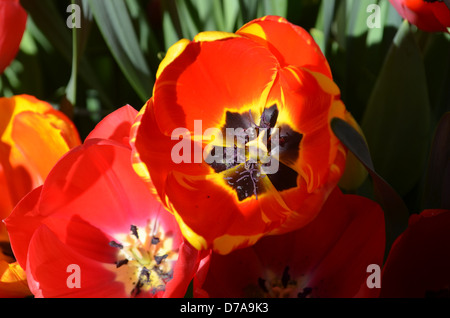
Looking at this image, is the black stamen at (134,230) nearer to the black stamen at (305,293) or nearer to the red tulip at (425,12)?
the black stamen at (305,293)

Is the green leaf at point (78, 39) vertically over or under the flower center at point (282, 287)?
over

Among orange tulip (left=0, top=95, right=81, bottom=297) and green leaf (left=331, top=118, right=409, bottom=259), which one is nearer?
green leaf (left=331, top=118, right=409, bottom=259)

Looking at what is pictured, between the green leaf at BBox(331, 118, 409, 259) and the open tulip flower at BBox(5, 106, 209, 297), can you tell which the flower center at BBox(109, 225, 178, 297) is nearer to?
the open tulip flower at BBox(5, 106, 209, 297)

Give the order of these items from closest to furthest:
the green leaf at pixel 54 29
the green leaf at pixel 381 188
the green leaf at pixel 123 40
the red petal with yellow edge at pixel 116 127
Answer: the green leaf at pixel 381 188 < the red petal with yellow edge at pixel 116 127 < the green leaf at pixel 123 40 < the green leaf at pixel 54 29

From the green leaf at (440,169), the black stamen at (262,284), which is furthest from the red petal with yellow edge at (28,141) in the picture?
the green leaf at (440,169)

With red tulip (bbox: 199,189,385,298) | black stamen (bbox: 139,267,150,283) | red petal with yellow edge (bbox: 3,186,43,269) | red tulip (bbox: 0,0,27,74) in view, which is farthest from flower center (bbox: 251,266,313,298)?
red tulip (bbox: 0,0,27,74)

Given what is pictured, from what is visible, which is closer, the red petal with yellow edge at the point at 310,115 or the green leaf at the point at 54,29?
the red petal with yellow edge at the point at 310,115

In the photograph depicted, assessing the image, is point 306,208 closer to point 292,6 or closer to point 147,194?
point 147,194
